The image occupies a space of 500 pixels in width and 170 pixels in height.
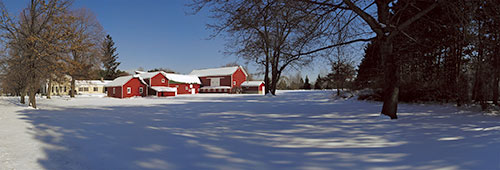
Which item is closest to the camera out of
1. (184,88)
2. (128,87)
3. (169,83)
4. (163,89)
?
(128,87)

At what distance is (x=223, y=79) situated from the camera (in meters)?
42.5

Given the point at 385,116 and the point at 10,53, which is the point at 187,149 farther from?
the point at 10,53

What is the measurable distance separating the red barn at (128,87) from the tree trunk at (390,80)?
106 feet

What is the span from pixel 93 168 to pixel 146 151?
0.78 m

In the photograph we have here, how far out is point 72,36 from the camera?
13.0m

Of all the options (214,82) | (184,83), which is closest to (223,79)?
(214,82)

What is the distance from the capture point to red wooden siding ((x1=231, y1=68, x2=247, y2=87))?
4225 centimetres

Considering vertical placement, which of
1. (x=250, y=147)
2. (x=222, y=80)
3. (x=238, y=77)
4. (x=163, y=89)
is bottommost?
(x=250, y=147)

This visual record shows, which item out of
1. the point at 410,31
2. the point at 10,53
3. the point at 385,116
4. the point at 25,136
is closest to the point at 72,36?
the point at 10,53

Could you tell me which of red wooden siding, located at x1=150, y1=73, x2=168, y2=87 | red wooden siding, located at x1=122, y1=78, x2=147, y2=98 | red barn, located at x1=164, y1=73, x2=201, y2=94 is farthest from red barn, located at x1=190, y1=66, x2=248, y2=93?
red wooden siding, located at x1=122, y1=78, x2=147, y2=98

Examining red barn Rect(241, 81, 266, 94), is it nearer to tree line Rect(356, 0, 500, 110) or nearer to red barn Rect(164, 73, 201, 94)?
red barn Rect(164, 73, 201, 94)

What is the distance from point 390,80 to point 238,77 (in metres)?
36.8

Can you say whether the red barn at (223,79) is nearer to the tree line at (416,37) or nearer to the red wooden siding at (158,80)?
the red wooden siding at (158,80)

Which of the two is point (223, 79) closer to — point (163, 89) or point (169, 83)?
point (169, 83)
